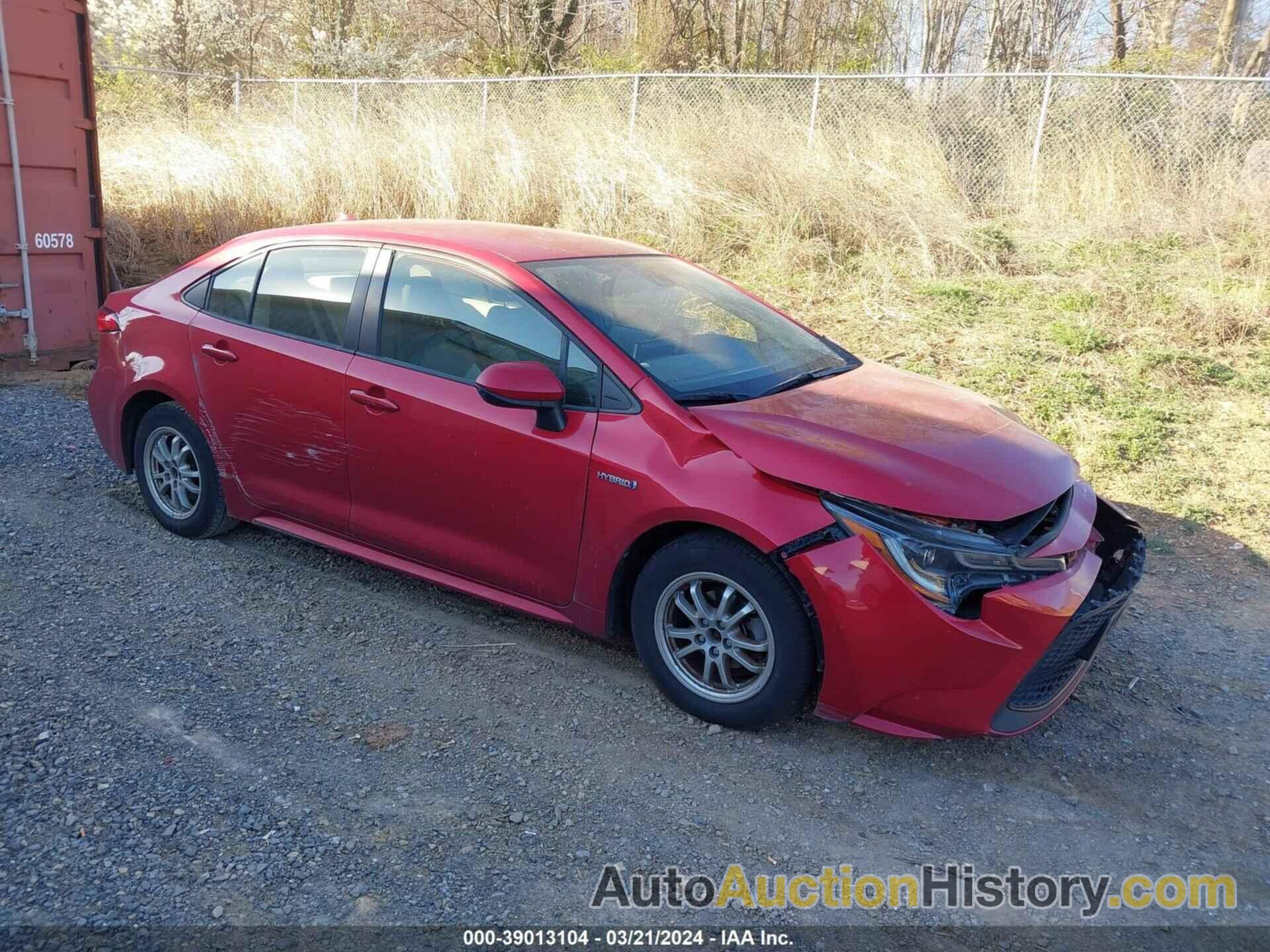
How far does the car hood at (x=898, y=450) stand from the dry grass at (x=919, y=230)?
2.71m

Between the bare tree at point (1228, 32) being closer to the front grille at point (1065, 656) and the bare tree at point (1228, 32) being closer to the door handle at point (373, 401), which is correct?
the front grille at point (1065, 656)

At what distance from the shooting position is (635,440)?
369cm

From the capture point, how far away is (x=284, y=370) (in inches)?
179

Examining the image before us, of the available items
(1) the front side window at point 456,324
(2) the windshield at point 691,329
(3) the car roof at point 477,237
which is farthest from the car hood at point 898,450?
(3) the car roof at point 477,237

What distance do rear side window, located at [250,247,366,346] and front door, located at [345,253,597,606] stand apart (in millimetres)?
242

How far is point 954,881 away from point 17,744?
3009 millimetres

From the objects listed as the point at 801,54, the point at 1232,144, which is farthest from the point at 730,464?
the point at 801,54

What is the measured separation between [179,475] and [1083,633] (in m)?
4.21

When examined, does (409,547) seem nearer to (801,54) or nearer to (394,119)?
(394,119)

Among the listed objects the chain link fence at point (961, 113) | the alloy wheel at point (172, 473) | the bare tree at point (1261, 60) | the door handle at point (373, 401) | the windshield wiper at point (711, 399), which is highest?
the bare tree at point (1261, 60)

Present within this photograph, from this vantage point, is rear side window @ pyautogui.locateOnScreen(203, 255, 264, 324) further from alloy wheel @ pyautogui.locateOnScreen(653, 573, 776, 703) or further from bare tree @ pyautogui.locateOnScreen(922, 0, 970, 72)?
bare tree @ pyautogui.locateOnScreen(922, 0, 970, 72)

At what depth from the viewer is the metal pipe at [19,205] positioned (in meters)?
7.79

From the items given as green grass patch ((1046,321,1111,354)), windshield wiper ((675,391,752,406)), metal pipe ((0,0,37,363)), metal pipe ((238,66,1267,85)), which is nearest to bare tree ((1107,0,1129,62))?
metal pipe ((238,66,1267,85))

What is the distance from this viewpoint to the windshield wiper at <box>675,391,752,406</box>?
149 inches
